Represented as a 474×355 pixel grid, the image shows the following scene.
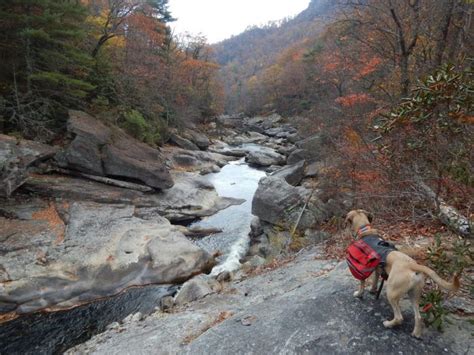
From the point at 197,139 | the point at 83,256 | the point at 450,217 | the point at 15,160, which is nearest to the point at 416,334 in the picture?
the point at 450,217

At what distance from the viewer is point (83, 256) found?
9578mm

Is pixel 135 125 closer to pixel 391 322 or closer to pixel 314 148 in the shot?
pixel 314 148

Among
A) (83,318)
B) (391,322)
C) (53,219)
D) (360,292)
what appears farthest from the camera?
(53,219)

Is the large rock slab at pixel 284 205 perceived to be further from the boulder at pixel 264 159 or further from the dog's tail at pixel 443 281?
the boulder at pixel 264 159

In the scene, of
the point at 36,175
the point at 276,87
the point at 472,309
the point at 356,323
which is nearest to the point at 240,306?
the point at 356,323

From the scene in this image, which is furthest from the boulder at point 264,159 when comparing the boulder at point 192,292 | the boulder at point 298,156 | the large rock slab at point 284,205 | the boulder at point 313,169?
the boulder at point 192,292

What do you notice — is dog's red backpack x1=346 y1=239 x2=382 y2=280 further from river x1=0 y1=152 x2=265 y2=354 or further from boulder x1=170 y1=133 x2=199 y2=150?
boulder x1=170 y1=133 x2=199 y2=150

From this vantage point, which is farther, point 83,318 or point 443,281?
point 83,318

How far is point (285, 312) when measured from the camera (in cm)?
490

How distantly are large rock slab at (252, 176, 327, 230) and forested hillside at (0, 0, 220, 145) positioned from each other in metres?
9.52

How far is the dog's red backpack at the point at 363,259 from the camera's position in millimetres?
3672

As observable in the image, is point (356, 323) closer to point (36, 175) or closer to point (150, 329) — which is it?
point (150, 329)

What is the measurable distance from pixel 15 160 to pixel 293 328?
10.8 meters

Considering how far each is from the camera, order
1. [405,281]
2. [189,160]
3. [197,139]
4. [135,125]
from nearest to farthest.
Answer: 1. [405,281]
2. [135,125]
3. [189,160]
4. [197,139]
